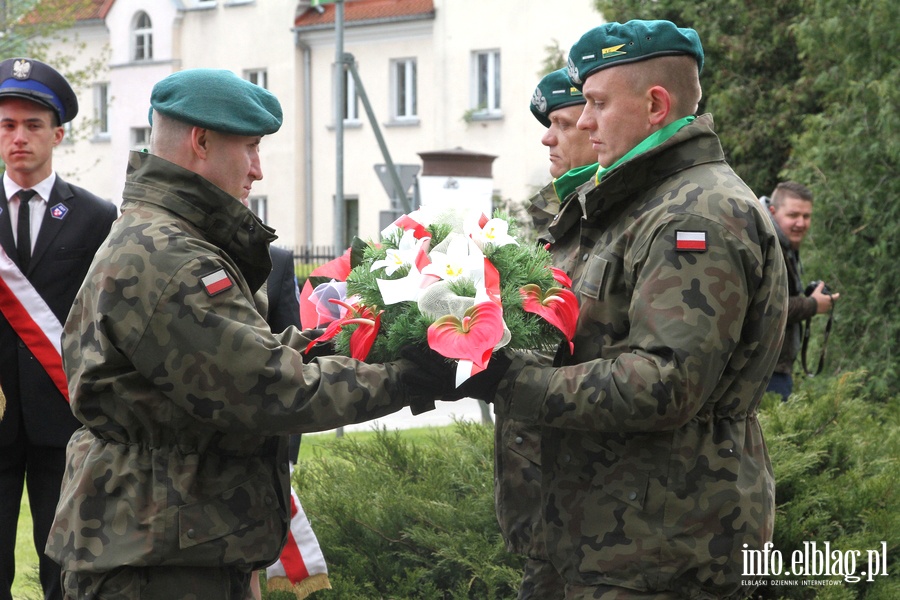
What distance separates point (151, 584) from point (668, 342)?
153 centimetres

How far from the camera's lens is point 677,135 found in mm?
3137

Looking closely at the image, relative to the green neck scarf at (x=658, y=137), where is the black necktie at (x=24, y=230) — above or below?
below

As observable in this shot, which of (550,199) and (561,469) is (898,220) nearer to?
(550,199)

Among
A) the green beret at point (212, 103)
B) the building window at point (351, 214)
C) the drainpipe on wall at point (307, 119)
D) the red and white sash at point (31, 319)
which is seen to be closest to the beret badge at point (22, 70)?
the red and white sash at point (31, 319)

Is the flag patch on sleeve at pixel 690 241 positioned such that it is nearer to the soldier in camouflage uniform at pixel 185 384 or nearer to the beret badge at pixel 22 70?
the soldier in camouflage uniform at pixel 185 384

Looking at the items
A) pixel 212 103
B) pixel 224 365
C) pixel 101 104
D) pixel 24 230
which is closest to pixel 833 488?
pixel 224 365

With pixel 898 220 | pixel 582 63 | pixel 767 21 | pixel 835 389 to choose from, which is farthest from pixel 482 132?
pixel 582 63

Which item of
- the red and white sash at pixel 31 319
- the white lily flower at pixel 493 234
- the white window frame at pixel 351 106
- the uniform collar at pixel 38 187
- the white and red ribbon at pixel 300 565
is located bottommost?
the white and red ribbon at pixel 300 565

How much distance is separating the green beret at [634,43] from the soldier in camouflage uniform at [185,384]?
982mm

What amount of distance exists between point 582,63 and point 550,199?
4.10 ft

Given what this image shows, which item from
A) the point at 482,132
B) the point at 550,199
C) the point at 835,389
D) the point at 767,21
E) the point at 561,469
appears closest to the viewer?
the point at 561,469

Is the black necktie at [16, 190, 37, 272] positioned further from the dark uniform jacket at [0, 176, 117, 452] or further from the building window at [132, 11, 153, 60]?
the building window at [132, 11, 153, 60]

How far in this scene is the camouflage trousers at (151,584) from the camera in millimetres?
3061

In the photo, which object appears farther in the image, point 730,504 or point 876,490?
point 876,490
